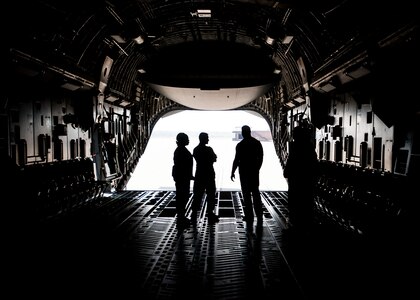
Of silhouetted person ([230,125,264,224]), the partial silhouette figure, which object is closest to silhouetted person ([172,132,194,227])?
silhouetted person ([230,125,264,224])

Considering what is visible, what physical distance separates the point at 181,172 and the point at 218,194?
15.6 feet

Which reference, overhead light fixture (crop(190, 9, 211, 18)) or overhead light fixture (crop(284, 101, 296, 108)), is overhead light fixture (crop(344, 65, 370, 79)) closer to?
overhead light fixture (crop(190, 9, 211, 18))

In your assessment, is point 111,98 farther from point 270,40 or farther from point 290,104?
point 290,104

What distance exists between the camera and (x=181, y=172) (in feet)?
23.7

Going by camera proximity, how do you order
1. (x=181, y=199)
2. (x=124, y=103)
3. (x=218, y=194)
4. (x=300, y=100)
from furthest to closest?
1. (x=124, y=103)
2. (x=300, y=100)
3. (x=218, y=194)
4. (x=181, y=199)

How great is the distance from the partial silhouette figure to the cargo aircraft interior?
296mm

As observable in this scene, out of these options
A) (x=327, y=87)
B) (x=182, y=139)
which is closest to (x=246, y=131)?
(x=182, y=139)

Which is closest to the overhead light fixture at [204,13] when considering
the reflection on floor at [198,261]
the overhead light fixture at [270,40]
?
the overhead light fixture at [270,40]

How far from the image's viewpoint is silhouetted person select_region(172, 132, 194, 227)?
719 centimetres

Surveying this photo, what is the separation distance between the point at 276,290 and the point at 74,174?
22.6 ft

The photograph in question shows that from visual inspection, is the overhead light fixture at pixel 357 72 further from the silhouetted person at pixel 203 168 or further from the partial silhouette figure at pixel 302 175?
the silhouetted person at pixel 203 168

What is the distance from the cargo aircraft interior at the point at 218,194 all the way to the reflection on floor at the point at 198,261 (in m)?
0.03

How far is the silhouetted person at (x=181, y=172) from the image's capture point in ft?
23.6

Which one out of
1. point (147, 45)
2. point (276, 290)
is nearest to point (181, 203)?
point (276, 290)
